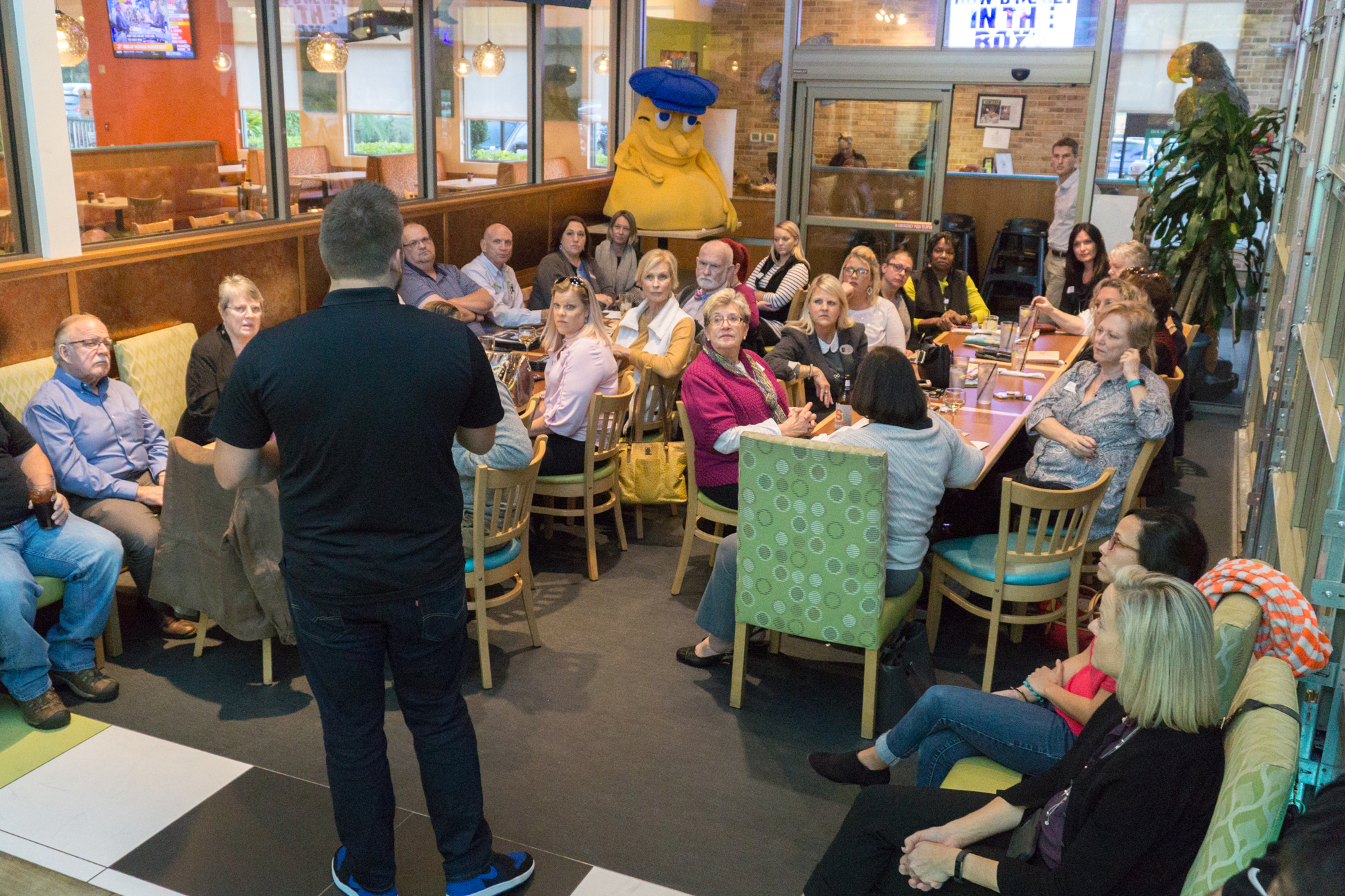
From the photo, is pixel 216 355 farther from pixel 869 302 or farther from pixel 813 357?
pixel 869 302

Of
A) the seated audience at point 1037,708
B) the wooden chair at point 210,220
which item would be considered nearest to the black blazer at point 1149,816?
the seated audience at point 1037,708

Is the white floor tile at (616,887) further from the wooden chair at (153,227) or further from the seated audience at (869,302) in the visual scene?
the wooden chair at (153,227)

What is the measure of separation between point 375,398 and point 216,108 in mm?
4205

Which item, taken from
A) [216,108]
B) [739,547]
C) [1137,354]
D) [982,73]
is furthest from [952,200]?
[739,547]

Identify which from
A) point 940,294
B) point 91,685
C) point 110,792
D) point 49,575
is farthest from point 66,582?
point 940,294

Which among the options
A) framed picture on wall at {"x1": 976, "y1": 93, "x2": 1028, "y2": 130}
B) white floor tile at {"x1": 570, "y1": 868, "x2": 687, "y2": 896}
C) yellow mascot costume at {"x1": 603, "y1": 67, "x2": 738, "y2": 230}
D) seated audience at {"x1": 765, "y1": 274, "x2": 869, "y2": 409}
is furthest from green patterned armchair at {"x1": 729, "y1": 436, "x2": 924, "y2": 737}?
framed picture on wall at {"x1": 976, "y1": 93, "x2": 1028, "y2": 130}

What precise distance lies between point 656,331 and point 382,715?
10.3ft

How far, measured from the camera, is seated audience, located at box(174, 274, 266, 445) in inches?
180

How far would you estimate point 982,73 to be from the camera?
8.76m

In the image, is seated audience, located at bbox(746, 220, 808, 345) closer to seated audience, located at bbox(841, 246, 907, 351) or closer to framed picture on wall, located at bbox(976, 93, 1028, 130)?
seated audience, located at bbox(841, 246, 907, 351)

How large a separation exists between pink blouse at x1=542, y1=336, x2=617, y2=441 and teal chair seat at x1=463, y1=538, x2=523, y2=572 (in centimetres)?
83

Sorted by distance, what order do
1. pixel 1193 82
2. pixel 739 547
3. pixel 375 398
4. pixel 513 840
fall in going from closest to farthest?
pixel 375 398 → pixel 513 840 → pixel 739 547 → pixel 1193 82

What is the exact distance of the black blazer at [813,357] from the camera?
5199mm

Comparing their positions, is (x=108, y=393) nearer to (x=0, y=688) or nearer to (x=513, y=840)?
(x=0, y=688)
